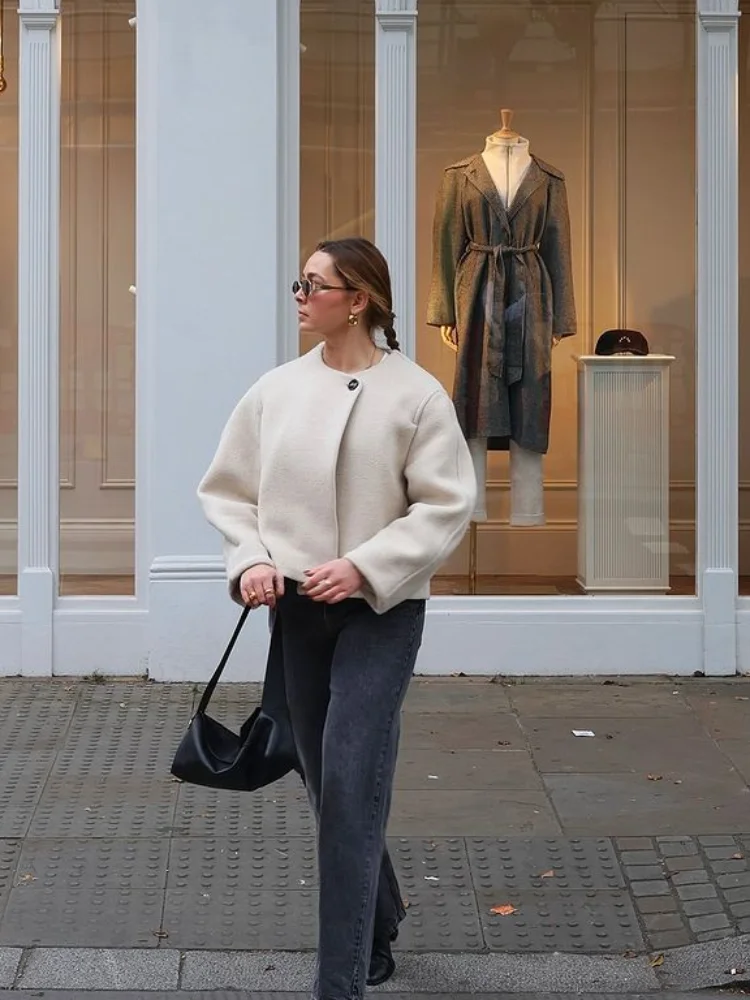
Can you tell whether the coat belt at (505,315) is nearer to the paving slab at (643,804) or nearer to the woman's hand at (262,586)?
the paving slab at (643,804)

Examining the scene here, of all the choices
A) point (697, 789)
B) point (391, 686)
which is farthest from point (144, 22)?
point (391, 686)

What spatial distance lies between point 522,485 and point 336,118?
7.05ft

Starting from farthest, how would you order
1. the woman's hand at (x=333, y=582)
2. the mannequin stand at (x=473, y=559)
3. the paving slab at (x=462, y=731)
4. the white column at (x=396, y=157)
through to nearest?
1. the mannequin stand at (x=473, y=559)
2. the white column at (x=396, y=157)
3. the paving slab at (x=462, y=731)
4. the woman's hand at (x=333, y=582)

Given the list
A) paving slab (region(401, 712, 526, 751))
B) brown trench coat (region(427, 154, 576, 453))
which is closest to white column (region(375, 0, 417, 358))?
brown trench coat (region(427, 154, 576, 453))

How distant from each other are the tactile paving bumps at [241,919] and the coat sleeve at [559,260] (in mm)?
4311

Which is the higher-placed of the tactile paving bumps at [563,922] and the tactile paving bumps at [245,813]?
the tactile paving bumps at [245,813]

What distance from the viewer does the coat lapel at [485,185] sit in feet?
29.1

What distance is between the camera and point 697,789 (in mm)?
6668

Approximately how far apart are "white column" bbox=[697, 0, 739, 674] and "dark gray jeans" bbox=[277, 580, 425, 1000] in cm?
471

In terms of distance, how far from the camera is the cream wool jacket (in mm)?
4285

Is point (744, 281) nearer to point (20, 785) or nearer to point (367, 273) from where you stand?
point (20, 785)

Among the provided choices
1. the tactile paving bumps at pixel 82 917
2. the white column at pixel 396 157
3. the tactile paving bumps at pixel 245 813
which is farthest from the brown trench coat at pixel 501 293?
the tactile paving bumps at pixel 82 917

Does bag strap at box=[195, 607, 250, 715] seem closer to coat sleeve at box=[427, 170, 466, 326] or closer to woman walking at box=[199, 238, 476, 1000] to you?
woman walking at box=[199, 238, 476, 1000]

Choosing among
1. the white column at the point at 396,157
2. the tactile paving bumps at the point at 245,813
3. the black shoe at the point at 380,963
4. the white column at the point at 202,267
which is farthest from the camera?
the white column at the point at 396,157
